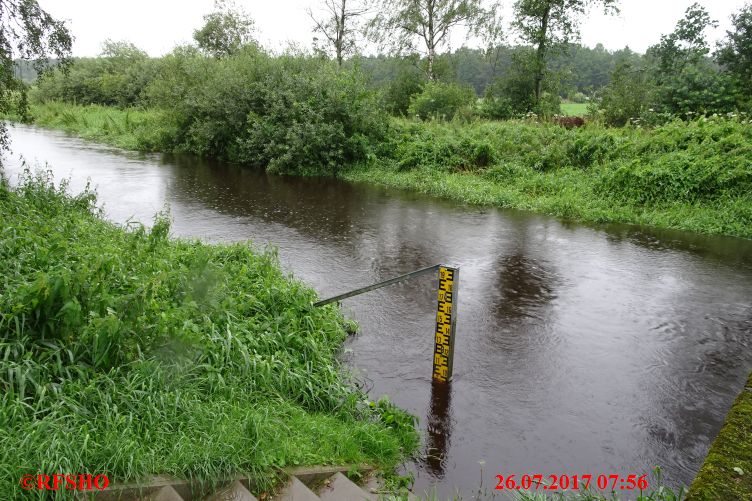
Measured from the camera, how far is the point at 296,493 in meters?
3.32

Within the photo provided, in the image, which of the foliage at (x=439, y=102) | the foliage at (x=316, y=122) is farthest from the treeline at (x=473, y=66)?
the foliage at (x=439, y=102)

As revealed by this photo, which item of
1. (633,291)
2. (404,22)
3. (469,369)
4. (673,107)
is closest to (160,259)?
(469,369)

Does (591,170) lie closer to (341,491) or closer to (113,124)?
(341,491)

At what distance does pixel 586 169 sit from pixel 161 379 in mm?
13860

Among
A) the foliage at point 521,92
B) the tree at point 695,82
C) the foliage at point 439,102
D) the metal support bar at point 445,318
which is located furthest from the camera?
the foliage at point 521,92

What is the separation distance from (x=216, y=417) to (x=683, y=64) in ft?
71.7

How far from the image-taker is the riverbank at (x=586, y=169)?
1238 centimetres

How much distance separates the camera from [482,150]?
1673 centimetres

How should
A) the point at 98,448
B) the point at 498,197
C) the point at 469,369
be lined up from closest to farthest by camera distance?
the point at 98,448, the point at 469,369, the point at 498,197

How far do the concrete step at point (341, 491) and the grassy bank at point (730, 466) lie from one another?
1.89 m

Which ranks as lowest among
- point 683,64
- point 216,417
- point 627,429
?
point 627,429

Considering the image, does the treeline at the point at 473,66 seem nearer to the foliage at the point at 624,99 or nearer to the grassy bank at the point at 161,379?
the foliage at the point at 624,99

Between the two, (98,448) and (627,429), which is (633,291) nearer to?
(627,429)

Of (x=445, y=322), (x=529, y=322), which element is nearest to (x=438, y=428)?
(x=445, y=322)
